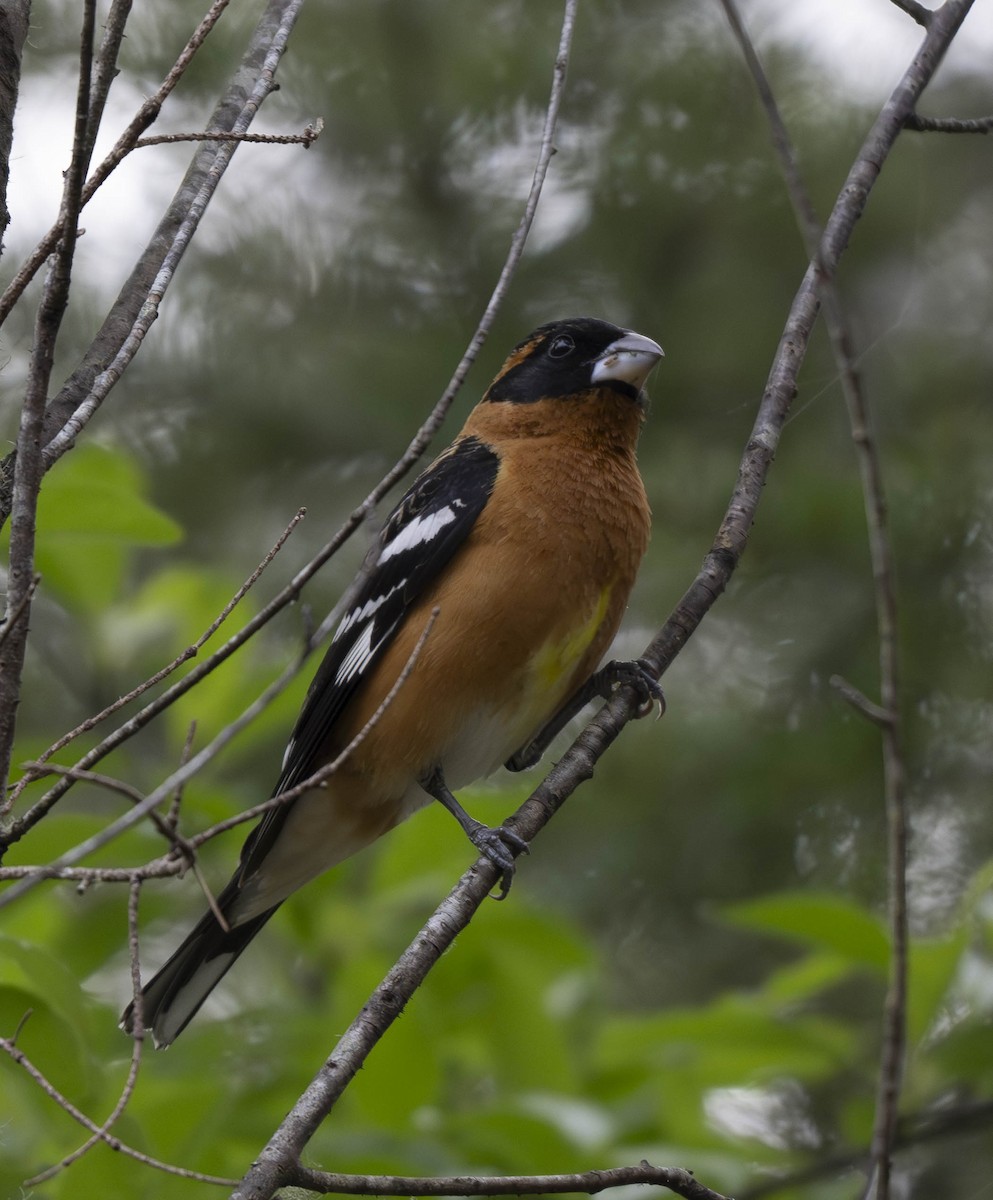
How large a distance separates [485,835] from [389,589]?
908mm

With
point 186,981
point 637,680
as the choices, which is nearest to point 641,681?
point 637,680

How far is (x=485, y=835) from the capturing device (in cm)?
371

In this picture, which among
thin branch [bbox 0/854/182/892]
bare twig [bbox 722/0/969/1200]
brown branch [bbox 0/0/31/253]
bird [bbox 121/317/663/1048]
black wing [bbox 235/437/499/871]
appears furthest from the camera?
black wing [bbox 235/437/499/871]

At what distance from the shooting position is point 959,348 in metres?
5.95

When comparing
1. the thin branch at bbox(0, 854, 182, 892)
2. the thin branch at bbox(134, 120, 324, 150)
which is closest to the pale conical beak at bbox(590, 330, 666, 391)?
the thin branch at bbox(134, 120, 324, 150)

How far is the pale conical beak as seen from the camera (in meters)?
4.33

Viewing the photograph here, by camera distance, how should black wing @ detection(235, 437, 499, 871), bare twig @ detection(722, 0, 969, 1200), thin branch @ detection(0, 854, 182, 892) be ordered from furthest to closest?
1. black wing @ detection(235, 437, 499, 871)
2. thin branch @ detection(0, 854, 182, 892)
3. bare twig @ detection(722, 0, 969, 1200)

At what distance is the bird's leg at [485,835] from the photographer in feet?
10.5

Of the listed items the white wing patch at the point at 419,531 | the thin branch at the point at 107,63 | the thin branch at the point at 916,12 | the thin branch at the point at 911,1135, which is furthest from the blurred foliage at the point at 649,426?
the thin branch at the point at 107,63

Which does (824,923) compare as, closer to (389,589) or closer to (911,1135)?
(911,1135)

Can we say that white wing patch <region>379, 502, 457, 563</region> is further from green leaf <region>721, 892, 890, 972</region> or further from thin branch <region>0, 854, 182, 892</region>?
thin branch <region>0, 854, 182, 892</region>

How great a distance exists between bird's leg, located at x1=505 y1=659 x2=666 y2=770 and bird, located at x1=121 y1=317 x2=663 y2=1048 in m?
0.01

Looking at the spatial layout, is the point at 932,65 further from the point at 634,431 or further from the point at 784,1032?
the point at 784,1032

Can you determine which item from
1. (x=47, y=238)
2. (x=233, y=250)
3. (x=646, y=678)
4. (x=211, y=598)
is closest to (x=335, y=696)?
(x=211, y=598)
